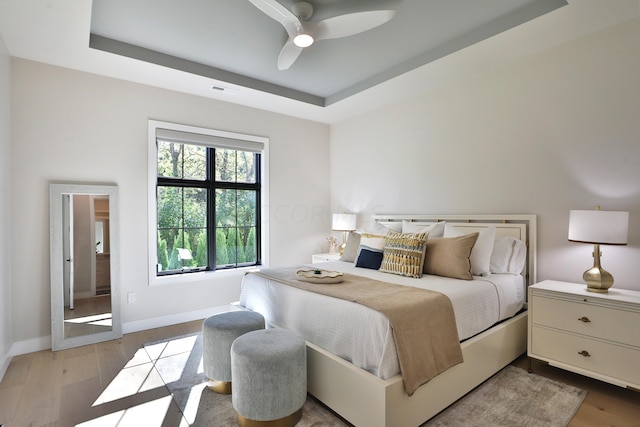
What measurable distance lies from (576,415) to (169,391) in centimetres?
261

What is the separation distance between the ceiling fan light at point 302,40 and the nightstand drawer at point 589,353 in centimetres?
270

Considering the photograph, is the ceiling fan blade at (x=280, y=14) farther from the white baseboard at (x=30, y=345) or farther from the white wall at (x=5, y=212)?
the white baseboard at (x=30, y=345)

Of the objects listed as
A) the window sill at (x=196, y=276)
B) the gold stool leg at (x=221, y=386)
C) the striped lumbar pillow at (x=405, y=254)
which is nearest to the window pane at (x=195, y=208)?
the window sill at (x=196, y=276)

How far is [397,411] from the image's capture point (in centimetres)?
172

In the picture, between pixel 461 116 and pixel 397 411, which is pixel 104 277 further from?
pixel 461 116

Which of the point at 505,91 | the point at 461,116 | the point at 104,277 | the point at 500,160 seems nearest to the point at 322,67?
the point at 461,116

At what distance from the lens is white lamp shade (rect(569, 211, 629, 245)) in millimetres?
2232

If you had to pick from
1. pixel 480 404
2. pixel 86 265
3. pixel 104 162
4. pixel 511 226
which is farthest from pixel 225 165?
pixel 480 404

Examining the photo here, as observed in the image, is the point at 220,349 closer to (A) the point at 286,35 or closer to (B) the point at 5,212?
(B) the point at 5,212

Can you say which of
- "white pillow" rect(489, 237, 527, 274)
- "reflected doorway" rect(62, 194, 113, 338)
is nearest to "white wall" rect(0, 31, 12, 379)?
"reflected doorway" rect(62, 194, 113, 338)

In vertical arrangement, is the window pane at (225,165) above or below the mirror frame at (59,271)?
above

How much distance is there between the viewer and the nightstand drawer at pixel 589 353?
6.87ft

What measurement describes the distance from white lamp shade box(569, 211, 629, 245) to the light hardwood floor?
103 centimetres

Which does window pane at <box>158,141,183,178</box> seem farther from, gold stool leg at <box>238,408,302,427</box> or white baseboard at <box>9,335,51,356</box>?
gold stool leg at <box>238,408,302,427</box>
